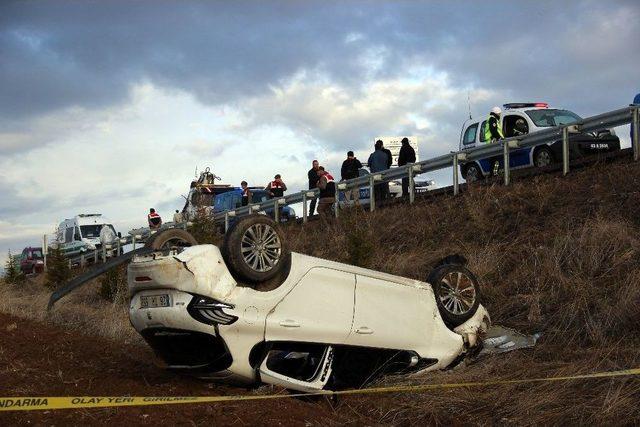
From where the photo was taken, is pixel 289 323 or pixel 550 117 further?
pixel 550 117

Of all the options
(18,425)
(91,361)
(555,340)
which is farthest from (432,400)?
(91,361)

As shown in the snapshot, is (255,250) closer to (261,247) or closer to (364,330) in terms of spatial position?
(261,247)

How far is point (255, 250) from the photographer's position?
6273mm

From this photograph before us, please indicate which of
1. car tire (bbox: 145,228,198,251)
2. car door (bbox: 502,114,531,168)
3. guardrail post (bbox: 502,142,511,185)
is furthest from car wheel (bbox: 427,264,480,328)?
car door (bbox: 502,114,531,168)

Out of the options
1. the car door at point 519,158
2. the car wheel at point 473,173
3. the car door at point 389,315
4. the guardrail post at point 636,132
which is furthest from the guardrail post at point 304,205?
the car door at point 389,315

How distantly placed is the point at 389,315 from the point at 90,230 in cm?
3219

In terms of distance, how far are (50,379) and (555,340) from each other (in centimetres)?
531

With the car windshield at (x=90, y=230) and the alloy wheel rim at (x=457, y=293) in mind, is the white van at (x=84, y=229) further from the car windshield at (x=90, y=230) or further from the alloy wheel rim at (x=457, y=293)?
the alloy wheel rim at (x=457, y=293)

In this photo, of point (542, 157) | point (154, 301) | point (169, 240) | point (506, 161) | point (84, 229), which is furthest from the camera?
point (84, 229)

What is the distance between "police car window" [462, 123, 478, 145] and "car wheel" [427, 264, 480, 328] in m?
10.5

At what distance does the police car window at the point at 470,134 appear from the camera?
1805 cm

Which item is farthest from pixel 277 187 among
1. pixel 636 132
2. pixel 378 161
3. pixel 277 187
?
pixel 636 132

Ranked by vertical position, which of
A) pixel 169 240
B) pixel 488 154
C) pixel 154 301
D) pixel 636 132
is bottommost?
pixel 154 301

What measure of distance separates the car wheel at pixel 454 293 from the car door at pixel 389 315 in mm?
270
